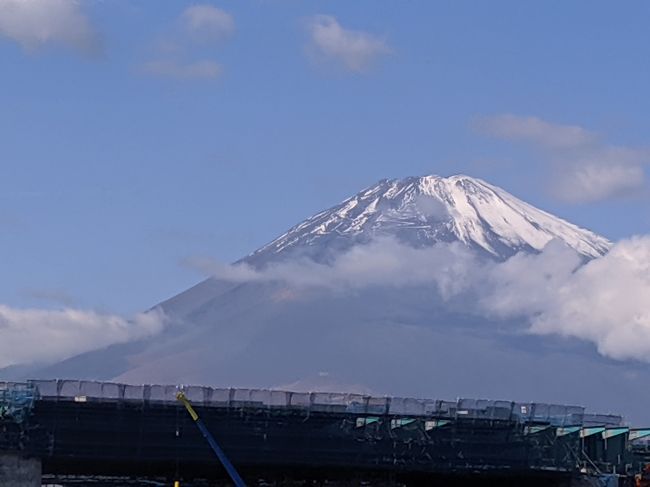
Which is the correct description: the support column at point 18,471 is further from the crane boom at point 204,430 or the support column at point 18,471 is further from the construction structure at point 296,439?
the crane boom at point 204,430

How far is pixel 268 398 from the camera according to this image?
143500 mm

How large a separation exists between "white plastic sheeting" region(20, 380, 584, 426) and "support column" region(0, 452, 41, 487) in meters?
5.54

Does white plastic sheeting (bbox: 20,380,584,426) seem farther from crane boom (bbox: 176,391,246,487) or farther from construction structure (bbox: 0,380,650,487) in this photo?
crane boom (bbox: 176,391,246,487)

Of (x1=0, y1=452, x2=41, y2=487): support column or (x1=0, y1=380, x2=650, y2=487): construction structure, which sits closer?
(x1=0, y1=452, x2=41, y2=487): support column

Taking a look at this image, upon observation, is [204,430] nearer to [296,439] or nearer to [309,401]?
[296,439]

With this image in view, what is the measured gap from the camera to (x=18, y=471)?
438 feet

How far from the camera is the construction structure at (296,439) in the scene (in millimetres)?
135625

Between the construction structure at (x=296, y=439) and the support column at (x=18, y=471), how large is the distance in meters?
0.08

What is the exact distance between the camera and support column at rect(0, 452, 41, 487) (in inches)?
5231

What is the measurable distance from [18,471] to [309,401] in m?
26.4

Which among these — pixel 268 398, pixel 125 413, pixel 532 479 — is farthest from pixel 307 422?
pixel 532 479

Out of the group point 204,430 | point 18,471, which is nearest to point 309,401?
point 204,430

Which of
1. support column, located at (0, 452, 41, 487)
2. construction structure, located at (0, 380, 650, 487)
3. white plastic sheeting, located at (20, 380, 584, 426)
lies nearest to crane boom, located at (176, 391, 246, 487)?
construction structure, located at (0, 380, 650, 487)

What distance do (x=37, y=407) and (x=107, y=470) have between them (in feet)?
54.8
